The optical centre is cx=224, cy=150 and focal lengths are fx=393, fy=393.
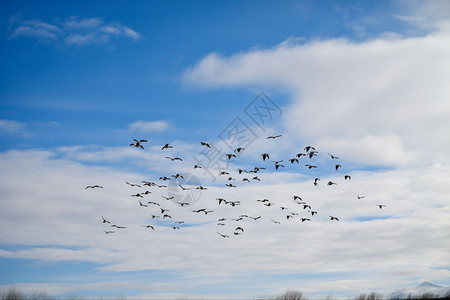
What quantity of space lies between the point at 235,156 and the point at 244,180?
812 centimetres

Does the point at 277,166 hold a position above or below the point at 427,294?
above

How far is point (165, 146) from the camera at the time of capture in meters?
45.9

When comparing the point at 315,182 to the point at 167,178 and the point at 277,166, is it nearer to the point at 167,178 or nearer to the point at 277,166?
the point at 277,166

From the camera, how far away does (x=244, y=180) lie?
57656 millimetres

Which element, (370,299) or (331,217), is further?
(370,299)

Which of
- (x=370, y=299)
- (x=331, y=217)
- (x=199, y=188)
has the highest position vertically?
(x=199, y=188)

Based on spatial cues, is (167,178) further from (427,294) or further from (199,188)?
(427,294)

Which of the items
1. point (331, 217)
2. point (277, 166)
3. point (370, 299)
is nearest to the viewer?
point (277, 166)

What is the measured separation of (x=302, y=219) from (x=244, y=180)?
1195 centimetres

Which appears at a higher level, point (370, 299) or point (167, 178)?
point (167, 178)

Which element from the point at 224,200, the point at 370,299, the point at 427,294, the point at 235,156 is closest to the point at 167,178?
the point at 224,200

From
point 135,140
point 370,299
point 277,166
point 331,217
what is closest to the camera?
point 135,140

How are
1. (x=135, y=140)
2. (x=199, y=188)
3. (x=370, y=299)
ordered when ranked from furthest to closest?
(x=370, y=299), (x=199, y=188), (x=135, y=140)

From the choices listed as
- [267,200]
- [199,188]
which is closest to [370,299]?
[267,200]
